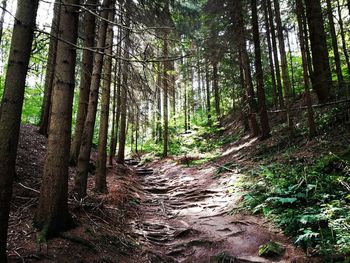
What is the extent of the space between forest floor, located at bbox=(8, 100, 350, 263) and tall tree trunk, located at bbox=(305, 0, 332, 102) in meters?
2.18

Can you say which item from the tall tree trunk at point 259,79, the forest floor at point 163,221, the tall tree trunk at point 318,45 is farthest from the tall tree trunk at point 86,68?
the tall tree trunk at point 318,45

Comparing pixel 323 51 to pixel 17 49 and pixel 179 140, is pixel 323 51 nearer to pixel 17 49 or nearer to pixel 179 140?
pixel 17 49

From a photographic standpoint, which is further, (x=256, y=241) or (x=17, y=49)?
(x=256, y=241)

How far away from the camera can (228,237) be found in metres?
5.15

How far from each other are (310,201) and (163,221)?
344 centimetres

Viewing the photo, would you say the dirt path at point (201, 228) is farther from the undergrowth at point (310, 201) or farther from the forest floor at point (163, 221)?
the undergrowth at point (310, 201)

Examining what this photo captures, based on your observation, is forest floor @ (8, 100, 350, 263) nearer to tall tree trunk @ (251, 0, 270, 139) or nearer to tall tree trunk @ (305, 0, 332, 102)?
tall tree trunk @ (251, 0, 270, 139)

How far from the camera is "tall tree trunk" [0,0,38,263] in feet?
8.83

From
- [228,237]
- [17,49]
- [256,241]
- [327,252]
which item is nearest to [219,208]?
[228,237]

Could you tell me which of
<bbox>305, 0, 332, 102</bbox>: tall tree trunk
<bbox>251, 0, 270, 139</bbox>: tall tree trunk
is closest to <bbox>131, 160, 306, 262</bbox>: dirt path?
<bbox>251, 0, 270, 139</bbox>: tall tree trunk

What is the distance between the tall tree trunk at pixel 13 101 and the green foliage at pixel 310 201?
4041 mm

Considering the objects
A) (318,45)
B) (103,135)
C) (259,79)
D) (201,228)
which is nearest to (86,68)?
(103,135)

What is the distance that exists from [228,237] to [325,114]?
232 inches

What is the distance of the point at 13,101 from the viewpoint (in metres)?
2.74
